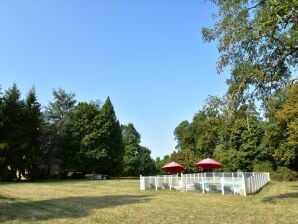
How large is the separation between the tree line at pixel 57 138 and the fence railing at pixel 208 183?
22608 mm

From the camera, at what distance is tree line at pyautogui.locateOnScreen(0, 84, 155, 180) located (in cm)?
4616

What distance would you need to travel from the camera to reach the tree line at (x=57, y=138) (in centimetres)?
4616

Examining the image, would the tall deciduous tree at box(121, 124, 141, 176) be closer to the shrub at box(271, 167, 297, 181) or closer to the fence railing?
the shrub at box(271, 167, 297, 181)

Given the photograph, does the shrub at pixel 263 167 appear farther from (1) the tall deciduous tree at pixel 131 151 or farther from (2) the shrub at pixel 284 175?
(1) the tall deciduous tree at pixel 131 151

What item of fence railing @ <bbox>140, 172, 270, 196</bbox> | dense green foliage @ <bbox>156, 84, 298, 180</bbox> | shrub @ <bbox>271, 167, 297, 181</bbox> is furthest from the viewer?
shrub @ <bbox>271, 167, 297, 181</bbox>

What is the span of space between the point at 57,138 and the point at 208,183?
33.8 metres

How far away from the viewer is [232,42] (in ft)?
44.5

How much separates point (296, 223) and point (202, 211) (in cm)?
357

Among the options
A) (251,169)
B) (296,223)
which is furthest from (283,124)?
(296,223)

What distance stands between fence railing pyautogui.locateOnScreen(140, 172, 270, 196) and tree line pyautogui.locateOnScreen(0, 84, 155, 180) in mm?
22608

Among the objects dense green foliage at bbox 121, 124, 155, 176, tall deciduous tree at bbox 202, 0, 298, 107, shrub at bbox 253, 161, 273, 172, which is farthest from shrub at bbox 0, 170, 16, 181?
tall deciduous tree at bbox 202, 0, 298, 107

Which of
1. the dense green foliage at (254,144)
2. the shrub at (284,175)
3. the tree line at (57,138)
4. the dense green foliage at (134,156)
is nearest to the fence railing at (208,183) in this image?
the dense green foliage at (254,144)

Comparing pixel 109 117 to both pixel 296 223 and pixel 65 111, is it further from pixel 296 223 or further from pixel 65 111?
pixel 296 223

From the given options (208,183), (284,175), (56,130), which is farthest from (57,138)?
(208,183)
